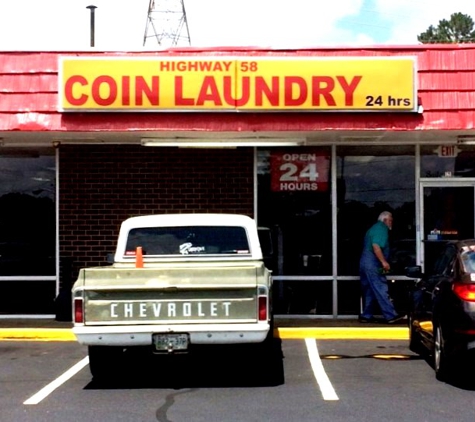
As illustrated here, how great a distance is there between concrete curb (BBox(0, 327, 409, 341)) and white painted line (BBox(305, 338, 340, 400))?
0.20 m

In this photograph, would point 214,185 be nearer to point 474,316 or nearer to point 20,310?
point 20,310

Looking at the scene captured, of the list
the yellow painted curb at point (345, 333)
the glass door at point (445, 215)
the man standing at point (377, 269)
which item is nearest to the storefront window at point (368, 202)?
the glass door at point (445, 215)

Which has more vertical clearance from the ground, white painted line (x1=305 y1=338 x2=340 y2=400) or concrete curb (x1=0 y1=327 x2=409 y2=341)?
concrete curb (x1=0 y1=327 x2=409 y2=341)

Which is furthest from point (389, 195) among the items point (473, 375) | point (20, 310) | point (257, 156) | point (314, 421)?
point (314, 421)

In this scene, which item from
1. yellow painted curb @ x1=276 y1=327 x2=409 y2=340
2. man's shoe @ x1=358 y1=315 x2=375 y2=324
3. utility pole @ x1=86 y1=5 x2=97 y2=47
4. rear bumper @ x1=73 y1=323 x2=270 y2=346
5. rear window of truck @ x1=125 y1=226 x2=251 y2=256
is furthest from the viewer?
utility pole @ x1=86 y1=5 x2=97 y2=47

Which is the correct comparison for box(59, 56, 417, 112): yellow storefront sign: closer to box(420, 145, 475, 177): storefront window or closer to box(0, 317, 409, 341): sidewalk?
box(420, 145, 475, 177): storefront window

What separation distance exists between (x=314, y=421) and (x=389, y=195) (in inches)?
290

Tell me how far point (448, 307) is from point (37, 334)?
6.19 metres

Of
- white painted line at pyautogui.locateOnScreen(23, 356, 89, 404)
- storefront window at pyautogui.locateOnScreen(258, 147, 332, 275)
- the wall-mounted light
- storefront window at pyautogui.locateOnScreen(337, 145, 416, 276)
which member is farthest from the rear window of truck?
storefront window at pyautogui.locateOnScreen(337, 145, 416, 276)

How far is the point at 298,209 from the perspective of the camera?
14180 millimetres

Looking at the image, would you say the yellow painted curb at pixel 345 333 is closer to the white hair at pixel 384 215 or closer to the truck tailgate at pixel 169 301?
the white hair at pixel 384 215

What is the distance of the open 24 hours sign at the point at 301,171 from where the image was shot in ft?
46.5

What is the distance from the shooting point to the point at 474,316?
829cm

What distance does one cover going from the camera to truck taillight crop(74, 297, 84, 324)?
8602 mm
